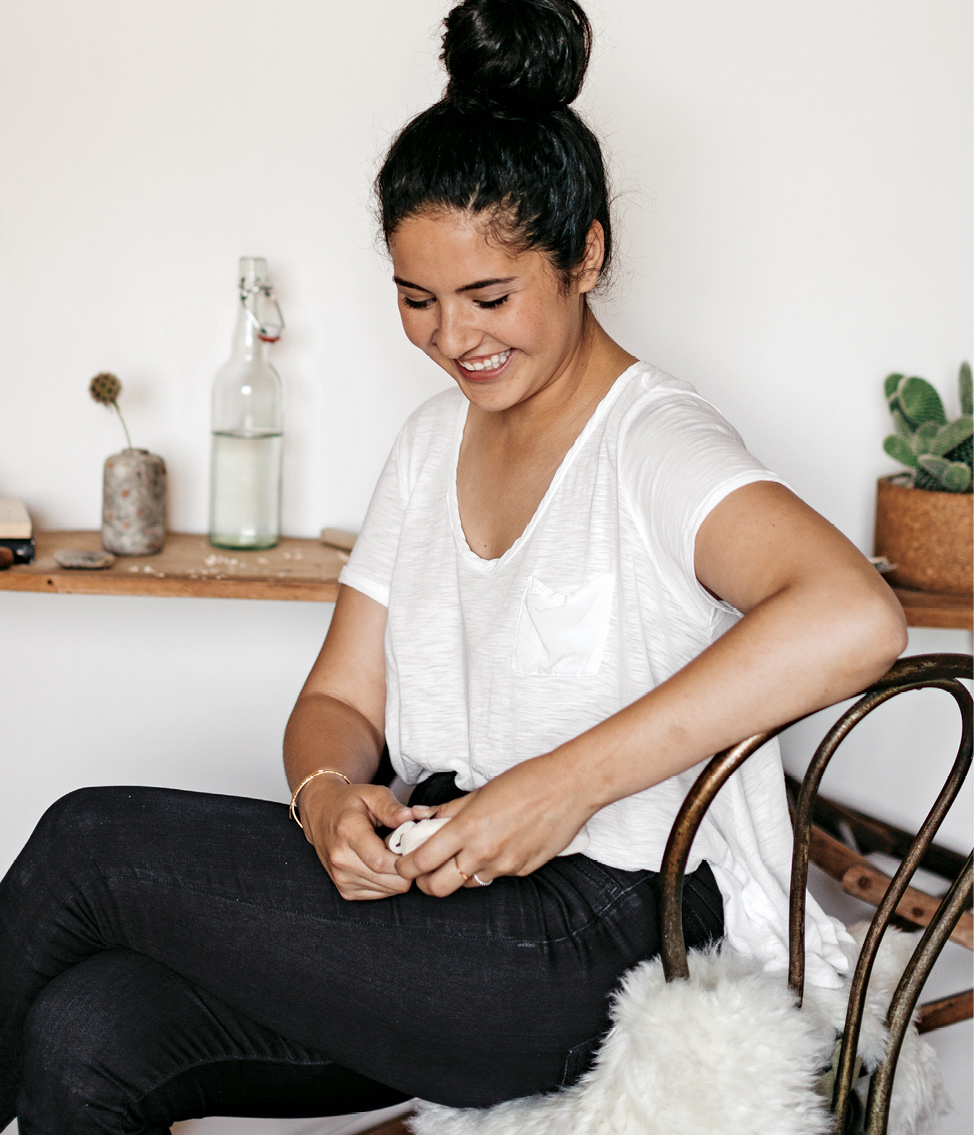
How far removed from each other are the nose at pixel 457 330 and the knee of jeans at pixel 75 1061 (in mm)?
696

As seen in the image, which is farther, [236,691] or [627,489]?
[236,691]

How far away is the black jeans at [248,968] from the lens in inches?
39.3

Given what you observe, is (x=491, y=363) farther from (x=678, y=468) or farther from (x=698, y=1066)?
(x=698, y=1066)

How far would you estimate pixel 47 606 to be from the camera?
1.96 meters

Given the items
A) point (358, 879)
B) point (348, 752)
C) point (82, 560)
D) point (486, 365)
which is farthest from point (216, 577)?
point (358, 879)

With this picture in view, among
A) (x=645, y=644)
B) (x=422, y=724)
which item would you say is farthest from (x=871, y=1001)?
(x=422, y=724)

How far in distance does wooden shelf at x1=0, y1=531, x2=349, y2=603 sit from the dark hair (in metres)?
0.62

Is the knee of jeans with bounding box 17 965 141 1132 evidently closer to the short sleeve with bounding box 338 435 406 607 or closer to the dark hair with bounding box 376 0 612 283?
the short sleeve with bounding box 338 435 406 607

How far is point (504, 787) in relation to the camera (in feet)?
3.17

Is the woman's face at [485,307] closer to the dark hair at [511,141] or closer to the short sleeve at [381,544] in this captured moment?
the dark hair at [511,141]

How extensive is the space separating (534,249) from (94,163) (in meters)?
1.03

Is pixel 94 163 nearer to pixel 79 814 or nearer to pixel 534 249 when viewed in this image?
pixel 534 249

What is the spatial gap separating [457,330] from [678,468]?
10.8 inches

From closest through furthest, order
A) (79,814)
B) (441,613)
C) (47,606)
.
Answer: (79,814) < (441,613) < (47,606)
